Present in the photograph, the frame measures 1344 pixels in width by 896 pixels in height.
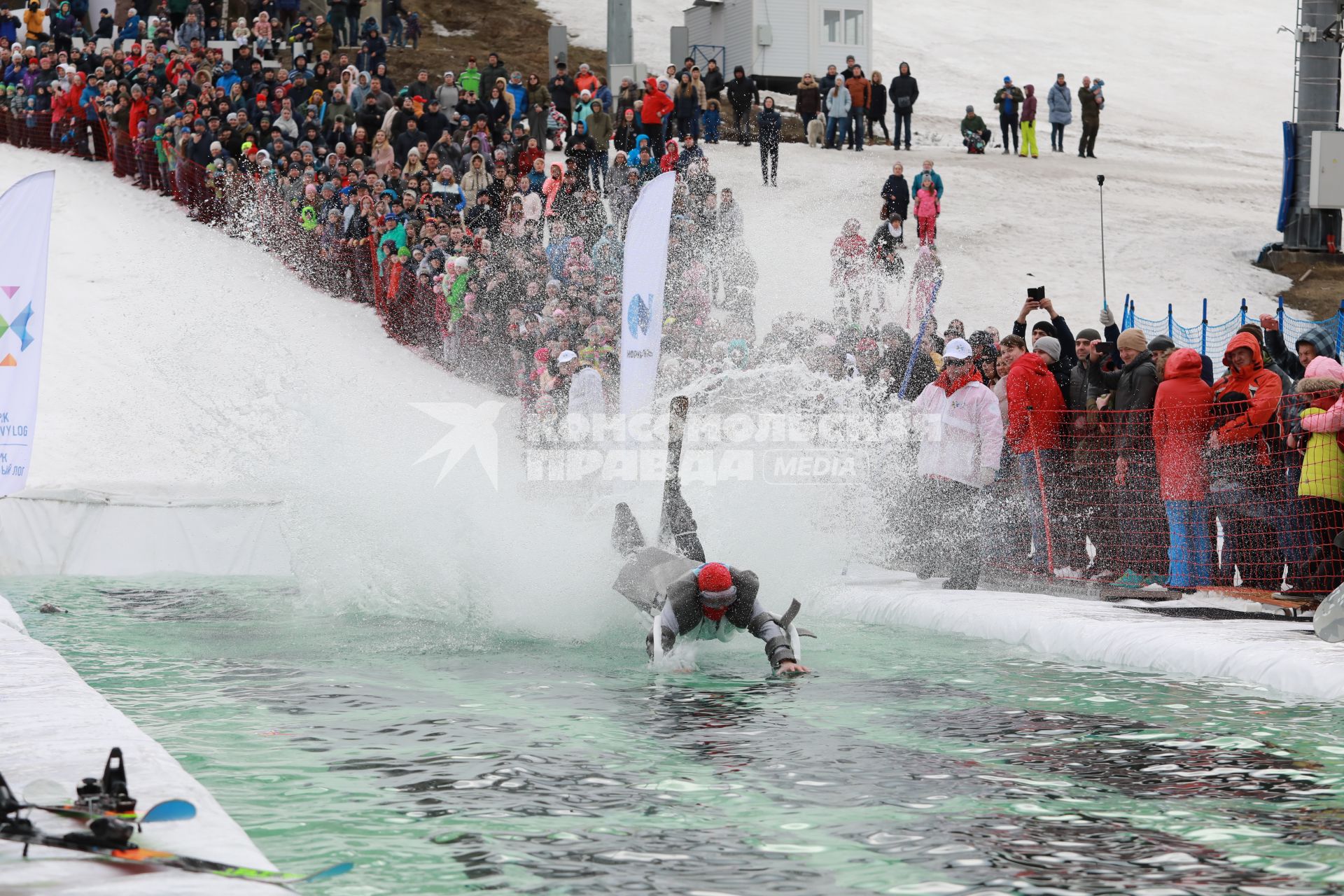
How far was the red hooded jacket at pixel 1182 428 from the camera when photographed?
9352 mm

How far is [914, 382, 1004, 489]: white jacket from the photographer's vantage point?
35.2ft

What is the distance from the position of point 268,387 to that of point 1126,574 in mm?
12345

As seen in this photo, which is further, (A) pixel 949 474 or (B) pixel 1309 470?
(A) pixel 949 474

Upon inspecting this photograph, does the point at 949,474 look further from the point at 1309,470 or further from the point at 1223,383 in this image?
the point at 1309,470

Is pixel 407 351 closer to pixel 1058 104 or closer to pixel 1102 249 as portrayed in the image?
pixel 1102 249

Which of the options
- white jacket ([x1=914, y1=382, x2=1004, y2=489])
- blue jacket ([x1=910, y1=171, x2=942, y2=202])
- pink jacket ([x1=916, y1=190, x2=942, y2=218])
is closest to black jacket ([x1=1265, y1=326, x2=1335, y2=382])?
white jacket ([x1=914, y1=382, x2=1004, y2=489])

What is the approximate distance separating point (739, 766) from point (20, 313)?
7.48m

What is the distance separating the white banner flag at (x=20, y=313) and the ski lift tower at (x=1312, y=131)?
19.1 meters

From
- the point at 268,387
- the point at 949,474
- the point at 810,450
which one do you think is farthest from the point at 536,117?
the point at 949,474

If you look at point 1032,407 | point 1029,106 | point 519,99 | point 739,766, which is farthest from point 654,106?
point 739,766

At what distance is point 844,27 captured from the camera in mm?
38844

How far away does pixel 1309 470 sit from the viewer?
8648mm

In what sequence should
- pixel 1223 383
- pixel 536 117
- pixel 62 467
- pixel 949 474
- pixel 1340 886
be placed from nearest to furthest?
pixel 1340 886 < pixel 1223 383 < pixel 949 474 < pixel 62 467 < pixel 536 117

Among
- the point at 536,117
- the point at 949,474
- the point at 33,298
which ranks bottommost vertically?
the point at 949,474
